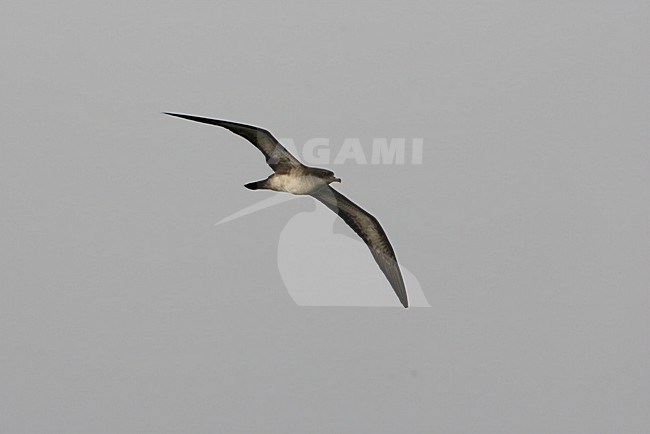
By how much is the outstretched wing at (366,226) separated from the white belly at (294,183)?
0.81 ft

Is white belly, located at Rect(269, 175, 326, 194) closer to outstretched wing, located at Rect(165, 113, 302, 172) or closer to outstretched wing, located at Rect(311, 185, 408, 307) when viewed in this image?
outstretched wing, located at Rect(165, 113, 302, 172)

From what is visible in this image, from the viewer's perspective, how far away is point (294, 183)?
501 cm

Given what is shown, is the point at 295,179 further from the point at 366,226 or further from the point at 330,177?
the point at 366,226

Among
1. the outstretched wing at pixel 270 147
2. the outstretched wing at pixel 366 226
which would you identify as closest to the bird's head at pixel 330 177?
the outstretched wing at pixel 270 147

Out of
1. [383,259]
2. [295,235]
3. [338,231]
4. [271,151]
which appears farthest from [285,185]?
[295,235]

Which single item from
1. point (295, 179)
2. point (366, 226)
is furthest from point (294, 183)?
point (366, 226)

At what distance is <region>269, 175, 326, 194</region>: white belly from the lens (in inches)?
195

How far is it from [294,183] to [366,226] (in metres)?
0.94

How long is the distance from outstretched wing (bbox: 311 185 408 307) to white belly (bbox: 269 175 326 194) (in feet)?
0.81

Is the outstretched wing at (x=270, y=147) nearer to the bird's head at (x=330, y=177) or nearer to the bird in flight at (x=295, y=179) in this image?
the bird in flight at (x=295, y=179)

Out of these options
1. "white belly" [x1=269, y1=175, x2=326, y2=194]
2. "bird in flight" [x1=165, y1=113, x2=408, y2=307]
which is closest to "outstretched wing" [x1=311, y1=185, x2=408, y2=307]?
"bird in flight" [x1=165, y1=113, x2=408, y2=307]

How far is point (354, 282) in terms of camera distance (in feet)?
25.6

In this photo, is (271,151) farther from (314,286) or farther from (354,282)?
(314,286)

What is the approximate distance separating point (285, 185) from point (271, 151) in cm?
22
